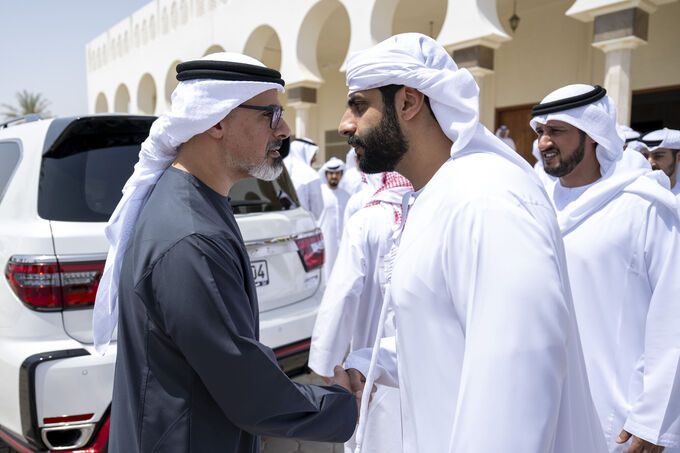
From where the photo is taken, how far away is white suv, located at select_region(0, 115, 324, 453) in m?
2.01

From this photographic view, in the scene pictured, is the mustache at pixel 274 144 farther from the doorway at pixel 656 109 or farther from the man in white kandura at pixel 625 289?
the doorway at pixel 656 109

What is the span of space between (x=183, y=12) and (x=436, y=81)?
57.9ft

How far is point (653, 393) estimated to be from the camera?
5.95 feet

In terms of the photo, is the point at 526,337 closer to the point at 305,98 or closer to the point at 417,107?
the point at 417,107

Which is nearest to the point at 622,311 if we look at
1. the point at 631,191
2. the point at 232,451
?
the point at 631,191

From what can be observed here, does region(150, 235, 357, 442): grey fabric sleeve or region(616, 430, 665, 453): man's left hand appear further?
region(616, 430, 665, 453): man's left hand

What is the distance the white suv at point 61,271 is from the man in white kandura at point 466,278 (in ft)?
4.29

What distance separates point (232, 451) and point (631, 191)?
191cm

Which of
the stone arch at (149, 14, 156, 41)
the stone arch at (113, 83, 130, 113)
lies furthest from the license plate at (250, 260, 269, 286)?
the stone arch at (113, 83, 130, 113)

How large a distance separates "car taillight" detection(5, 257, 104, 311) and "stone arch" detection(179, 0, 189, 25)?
16.4 metres

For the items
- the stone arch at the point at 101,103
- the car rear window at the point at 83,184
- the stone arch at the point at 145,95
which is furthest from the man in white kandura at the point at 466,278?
the stone arch at the point at 101,103

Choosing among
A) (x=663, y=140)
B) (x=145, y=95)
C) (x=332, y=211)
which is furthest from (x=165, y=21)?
(x=663, y=140)

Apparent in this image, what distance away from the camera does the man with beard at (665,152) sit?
505 cm

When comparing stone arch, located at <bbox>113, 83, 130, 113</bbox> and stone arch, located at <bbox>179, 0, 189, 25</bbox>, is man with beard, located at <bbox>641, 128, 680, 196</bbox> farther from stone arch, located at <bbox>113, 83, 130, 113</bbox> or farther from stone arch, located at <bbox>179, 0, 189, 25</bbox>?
stone arch, located at <bbox>113, 83, 130, 113</bbox>
